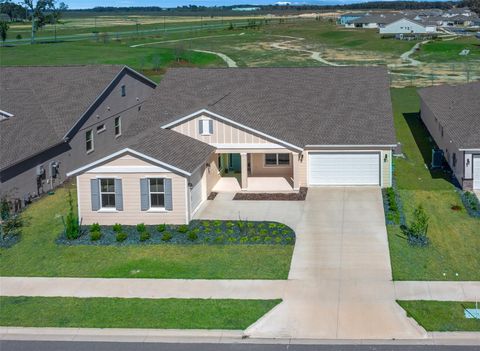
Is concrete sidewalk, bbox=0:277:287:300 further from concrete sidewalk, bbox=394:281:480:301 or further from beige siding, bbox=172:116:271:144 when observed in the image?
beige siding, bbox=172:116:271:144

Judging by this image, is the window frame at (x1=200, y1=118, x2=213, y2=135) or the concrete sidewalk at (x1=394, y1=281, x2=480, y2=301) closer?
the concrete sidewalk at (x1=394, y1=281, x2=480, y2=301)

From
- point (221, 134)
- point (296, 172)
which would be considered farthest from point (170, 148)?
point (296, 172)

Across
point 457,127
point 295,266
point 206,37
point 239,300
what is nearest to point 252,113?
point 457,127

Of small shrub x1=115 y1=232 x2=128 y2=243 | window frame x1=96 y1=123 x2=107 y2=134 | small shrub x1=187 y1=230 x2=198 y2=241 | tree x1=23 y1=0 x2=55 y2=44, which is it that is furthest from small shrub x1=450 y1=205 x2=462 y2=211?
tree x1=23 y1=0 x2=55 y2=44

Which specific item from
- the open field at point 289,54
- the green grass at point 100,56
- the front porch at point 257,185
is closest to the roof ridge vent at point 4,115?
the front porch at point 257,185

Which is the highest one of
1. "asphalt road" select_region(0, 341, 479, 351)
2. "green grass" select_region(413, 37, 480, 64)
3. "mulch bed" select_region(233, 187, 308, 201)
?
"green grass" select_region(413, 37, 480, 64)

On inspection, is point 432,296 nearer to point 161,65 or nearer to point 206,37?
point 161,65

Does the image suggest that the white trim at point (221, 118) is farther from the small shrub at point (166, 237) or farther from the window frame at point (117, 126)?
the window frame at point (117, 126)
